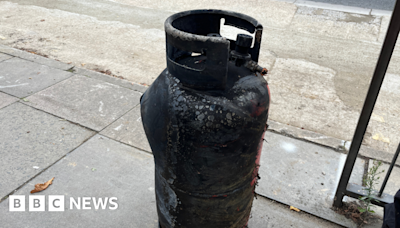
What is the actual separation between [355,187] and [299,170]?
54cm

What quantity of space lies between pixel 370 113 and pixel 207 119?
1.40 metres

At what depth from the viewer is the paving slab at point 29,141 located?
2707 mm

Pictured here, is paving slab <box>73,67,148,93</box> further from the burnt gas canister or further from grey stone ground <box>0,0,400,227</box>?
the burnt gas canister

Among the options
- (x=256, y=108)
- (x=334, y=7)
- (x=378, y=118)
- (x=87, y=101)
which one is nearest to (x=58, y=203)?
(x=87, y=101)

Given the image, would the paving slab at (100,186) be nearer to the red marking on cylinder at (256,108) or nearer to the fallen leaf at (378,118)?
the red marking on cylinder at (256,108)

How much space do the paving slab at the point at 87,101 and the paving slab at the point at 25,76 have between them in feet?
0.56

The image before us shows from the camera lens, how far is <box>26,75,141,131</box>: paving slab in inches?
136

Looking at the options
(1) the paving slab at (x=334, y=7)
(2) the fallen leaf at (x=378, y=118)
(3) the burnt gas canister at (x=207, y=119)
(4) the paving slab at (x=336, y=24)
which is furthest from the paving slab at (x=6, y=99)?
(1) the paving slab at (x=334, y=7)

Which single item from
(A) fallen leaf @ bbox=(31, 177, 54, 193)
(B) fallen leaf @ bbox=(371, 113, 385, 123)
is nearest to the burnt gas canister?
(A) fallen leaf @ bbox=(31, 177, 54, 193)

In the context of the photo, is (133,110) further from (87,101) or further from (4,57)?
(4,57)

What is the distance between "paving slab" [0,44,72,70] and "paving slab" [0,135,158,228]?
2004mm

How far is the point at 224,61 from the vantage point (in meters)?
1.32

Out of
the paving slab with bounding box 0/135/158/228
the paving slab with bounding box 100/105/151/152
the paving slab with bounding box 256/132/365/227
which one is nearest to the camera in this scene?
the paving slab with bounding box 0/135/158/228

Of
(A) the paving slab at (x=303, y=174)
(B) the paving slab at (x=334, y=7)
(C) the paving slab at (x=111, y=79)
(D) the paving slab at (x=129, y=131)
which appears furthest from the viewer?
(B) the paving slab at (x=334, y=7)
